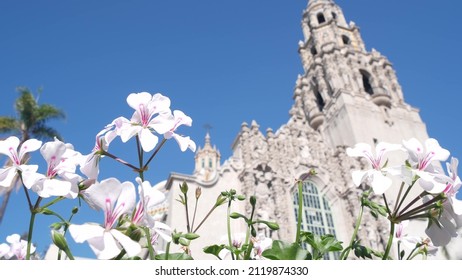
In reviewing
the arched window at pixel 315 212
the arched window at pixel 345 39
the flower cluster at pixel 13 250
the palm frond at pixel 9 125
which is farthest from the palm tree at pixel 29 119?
the arched window at pixel 345 39

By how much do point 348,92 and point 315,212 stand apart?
8347 millimetres

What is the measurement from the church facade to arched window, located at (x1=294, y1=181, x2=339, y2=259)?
0.05 metres

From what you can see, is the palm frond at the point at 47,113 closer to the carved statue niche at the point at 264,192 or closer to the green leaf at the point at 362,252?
the carved statue niche at the point at 264,192

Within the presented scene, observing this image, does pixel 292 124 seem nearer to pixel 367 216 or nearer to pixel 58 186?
pixel 367 216

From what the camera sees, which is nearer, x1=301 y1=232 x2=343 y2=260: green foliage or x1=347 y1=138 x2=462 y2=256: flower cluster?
x1=347 y1=138 x2=462 y2=256: flower cluster

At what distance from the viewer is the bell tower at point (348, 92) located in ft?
69.7

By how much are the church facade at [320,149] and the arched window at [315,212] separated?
5 centimetres

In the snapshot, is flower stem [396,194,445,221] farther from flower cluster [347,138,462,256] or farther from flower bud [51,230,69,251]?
flower bud [51,230,69,251]

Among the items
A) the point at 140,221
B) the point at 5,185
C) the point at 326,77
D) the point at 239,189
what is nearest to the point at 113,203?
the point at 140,221

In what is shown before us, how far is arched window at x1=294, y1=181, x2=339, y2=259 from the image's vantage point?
56.0 feet

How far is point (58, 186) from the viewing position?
115 centimetres

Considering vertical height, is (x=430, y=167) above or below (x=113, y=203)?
above

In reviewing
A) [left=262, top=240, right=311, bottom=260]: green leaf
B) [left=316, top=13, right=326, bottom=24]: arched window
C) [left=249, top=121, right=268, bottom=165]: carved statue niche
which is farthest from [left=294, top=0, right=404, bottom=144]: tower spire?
[left=262, top=240, right=311, bottom=260]: green leaf
